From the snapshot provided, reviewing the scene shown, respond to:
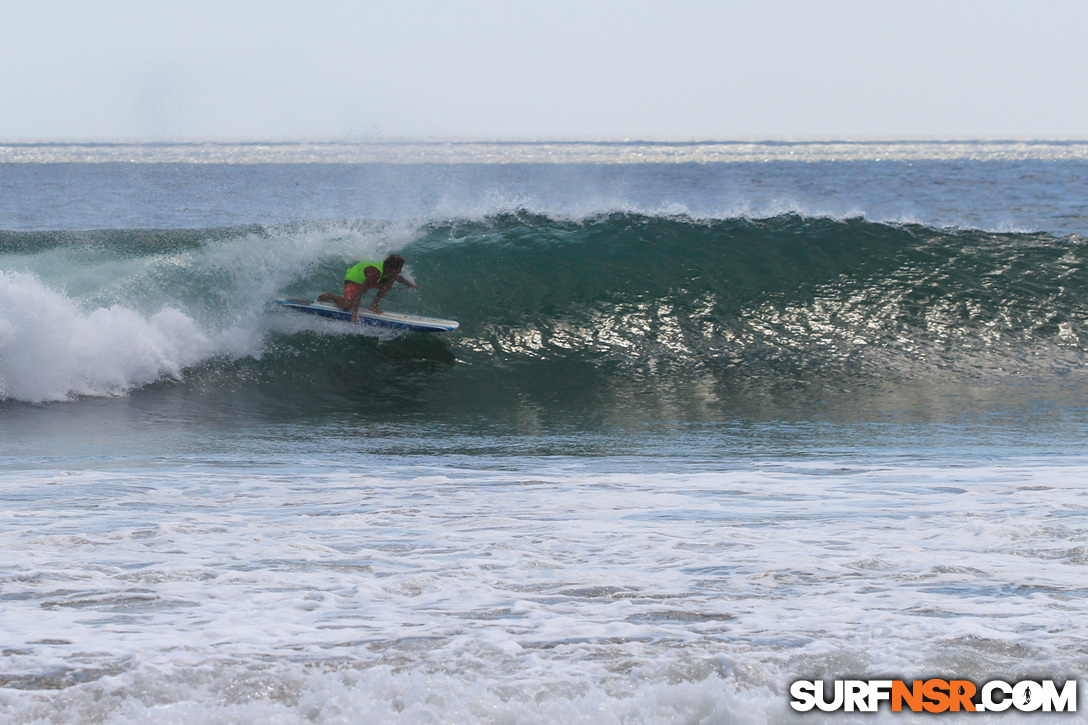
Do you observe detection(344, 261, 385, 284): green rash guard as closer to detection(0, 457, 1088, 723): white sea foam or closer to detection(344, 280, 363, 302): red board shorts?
detection(344, 280, 363, 302): red board shorts

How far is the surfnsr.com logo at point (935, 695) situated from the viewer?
296 centimetres

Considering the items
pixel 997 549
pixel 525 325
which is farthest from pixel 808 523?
pixel 525 325

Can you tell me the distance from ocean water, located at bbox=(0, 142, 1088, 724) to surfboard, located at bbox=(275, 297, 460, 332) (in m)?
0.21

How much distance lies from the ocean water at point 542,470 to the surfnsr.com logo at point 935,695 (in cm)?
6

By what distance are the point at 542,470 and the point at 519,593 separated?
103 inches

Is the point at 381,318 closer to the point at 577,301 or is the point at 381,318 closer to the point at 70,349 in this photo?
the point at 577,301

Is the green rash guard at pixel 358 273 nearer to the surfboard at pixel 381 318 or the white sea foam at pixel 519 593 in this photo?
the surfboard at pixel 381 318

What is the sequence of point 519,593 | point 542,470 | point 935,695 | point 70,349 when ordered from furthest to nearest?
1. point 70,349
2. point 542,470
3. point 519,593
4. point 935,695

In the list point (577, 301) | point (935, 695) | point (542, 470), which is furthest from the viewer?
point (577, 301)

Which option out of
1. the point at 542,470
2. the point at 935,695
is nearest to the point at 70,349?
the point at 542,470

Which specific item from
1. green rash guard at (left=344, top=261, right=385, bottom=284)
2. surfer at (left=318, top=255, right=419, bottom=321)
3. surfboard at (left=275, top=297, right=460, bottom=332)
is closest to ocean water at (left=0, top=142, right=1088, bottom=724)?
surfboard at (left=275, top=297, right=460, bottom=332)

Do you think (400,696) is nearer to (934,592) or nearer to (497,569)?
(497,569)

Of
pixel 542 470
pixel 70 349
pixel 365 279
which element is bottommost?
pixel 542 470

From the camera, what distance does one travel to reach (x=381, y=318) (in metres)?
11.2
